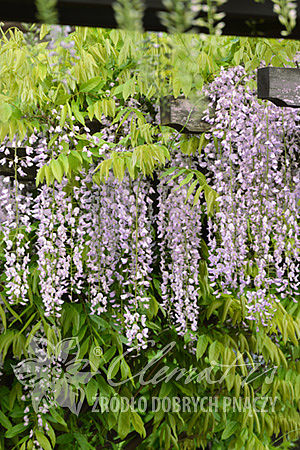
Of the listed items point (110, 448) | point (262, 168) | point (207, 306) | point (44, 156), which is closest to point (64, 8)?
point (44, 156)

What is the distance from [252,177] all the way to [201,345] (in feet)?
2.56

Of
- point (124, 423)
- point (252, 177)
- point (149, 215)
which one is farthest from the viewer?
point (149, 215)

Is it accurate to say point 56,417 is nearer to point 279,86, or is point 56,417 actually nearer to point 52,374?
point 52,374

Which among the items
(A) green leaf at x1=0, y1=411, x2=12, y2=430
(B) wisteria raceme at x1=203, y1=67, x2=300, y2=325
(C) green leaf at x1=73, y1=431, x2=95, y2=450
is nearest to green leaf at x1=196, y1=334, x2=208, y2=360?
(B) wisteria raceme at x1=203, y1=67, x2=300, y2=325

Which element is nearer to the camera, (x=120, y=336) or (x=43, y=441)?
(x=43, y=441)

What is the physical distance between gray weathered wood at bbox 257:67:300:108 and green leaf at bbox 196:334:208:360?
1.12 meters

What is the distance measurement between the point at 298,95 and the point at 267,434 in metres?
1.68

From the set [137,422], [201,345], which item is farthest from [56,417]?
[201,345]

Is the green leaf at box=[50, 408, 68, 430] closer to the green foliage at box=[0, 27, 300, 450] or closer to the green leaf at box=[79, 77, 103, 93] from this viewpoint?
the green foliage at box=[0, 27, 300, 450]

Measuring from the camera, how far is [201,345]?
2629 millimetres

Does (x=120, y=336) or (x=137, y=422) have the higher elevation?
(x=120, y=336)

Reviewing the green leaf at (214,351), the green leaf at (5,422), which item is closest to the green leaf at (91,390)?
the green leaf at (5,422)

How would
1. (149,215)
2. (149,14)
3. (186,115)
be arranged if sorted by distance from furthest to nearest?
1. (149,215)
2. (186,115)
3. (149,14)

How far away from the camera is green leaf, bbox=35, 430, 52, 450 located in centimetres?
241
